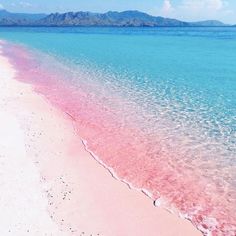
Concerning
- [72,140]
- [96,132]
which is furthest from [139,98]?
[72,140]

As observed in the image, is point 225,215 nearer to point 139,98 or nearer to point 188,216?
point 188,216

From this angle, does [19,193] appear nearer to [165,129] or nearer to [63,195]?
[63,195]

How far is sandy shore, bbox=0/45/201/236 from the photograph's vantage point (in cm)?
700

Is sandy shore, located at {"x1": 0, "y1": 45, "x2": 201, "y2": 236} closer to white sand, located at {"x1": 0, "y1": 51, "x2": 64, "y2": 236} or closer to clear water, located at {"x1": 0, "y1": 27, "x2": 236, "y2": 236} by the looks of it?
white sand, located at {"x1": 0, "y1": 51, "x2": 64, "y2": 236}

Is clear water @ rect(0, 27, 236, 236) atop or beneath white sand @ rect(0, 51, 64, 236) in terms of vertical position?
beneath

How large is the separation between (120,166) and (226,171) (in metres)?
2.66

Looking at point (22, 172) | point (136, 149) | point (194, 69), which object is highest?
point (22, 172)

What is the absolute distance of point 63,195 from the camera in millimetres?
8102

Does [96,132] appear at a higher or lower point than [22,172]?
lower

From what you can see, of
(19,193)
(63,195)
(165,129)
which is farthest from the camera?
(165,129)

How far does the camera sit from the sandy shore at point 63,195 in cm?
700

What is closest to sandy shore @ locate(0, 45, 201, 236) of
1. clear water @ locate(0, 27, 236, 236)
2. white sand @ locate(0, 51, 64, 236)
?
white sand @ locate(0, 51, 64, 236)

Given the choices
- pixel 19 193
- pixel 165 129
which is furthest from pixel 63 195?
pixel 165 129

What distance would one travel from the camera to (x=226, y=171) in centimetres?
960
